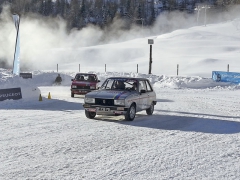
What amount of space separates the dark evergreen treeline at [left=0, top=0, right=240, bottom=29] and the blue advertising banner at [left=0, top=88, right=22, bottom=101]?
87414 mm

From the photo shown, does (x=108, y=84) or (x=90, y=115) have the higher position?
(x=108, y=84)

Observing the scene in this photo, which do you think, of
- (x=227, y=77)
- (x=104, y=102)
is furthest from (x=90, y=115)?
(x=227, y=77)

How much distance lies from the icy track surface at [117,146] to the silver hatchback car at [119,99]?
37 cm

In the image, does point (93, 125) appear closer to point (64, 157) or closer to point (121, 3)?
point (64, 157)

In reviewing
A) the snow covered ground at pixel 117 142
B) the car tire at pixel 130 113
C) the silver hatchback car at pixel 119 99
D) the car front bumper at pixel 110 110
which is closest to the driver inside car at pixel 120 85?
the silver hatchback car at pixel 119 99

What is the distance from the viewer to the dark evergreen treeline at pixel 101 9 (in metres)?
108

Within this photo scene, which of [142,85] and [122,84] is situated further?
[142,85]

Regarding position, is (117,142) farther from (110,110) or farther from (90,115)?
(90,115)

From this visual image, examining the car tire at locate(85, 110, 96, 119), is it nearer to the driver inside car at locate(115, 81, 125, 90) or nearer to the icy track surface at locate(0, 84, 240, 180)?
the icy track surface at locate(0, 84, 240, 180)

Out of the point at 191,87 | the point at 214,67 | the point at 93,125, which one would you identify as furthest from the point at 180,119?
the point at 214,67

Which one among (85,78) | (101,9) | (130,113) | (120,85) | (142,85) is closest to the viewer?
(130,113)

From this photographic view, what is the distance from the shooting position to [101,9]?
117 meters

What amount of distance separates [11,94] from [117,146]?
32.2 feet

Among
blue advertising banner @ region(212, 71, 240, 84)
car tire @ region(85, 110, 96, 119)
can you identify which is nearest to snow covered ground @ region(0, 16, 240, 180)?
car tire @ region(85, 110, 96, 119)
